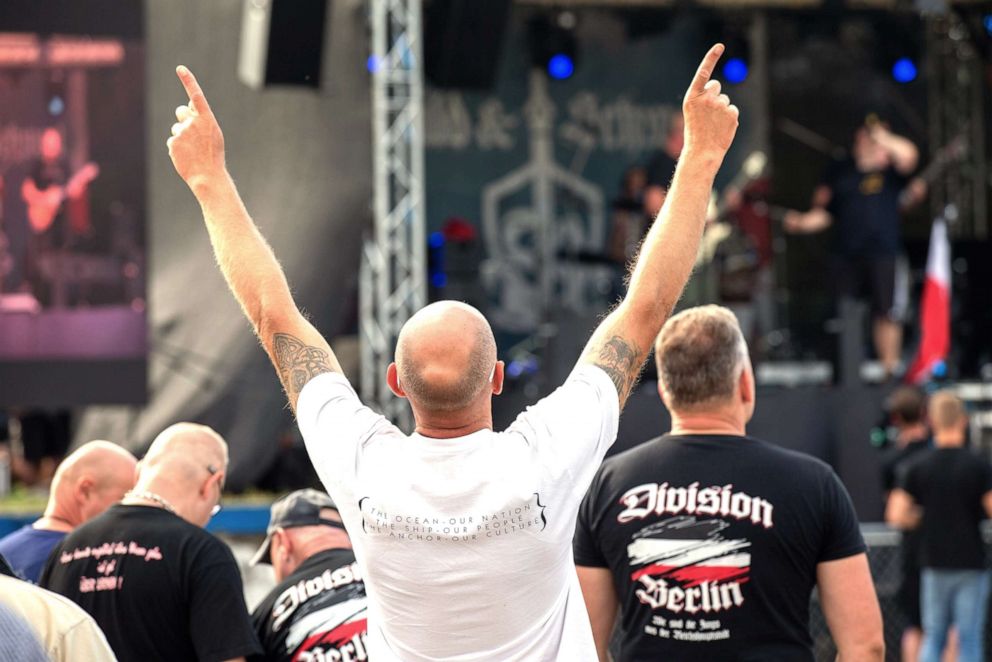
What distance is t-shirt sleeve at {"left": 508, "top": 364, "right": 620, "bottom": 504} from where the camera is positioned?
2.06 meters

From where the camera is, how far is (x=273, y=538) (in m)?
3.54

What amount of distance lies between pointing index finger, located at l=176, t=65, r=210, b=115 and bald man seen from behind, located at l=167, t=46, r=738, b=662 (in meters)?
0.48

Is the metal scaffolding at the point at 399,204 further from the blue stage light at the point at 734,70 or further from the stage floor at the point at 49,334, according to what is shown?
the blue stage light at the point at 734,70

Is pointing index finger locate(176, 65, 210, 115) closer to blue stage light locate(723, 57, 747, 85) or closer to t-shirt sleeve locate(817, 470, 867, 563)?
t-shirt sleeve locate(817, 470, 867, 563)

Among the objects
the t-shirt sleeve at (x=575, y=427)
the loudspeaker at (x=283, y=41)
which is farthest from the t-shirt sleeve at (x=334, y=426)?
the loudspeaker at (x=283, y=41)

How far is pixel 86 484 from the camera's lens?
3881 millimetres

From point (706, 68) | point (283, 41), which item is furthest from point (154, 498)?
point (283, 41)

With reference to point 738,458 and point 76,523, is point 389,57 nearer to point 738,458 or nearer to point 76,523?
point 76,523

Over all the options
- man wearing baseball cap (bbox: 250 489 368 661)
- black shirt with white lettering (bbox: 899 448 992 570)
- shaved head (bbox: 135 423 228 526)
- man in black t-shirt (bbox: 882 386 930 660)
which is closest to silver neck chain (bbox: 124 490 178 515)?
shaved head (bbox: 135 423 228 526)

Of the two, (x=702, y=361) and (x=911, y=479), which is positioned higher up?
(x=702, y=361)

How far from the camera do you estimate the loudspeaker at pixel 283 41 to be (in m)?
8.83

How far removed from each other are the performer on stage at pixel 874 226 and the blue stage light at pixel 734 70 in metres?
1.54

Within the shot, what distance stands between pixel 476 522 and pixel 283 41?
729 centimetres

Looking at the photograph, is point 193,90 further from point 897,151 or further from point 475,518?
point 897,151
